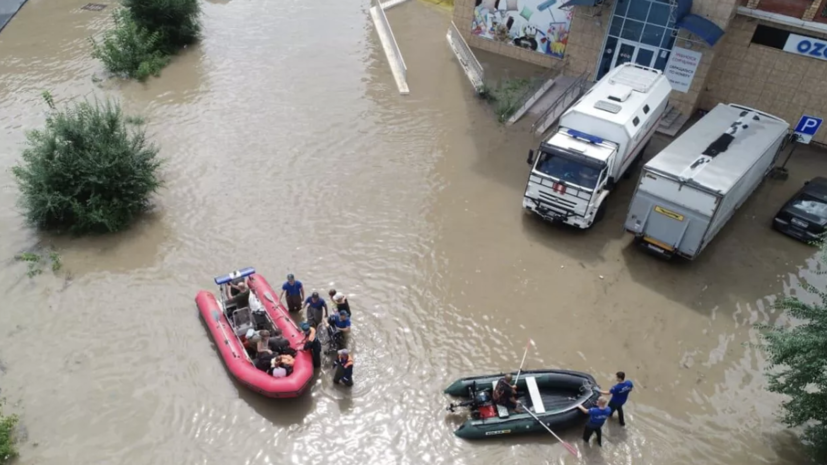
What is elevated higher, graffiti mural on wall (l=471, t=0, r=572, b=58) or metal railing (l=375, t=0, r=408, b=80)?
graffiti mural on wall (l=471, t=0, r=572, b=58)

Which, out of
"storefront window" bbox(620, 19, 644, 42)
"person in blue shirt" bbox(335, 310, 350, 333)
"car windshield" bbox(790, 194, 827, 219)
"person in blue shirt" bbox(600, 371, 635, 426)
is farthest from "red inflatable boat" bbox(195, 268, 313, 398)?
"storefront window" bbox(620, 19, 644, 42)

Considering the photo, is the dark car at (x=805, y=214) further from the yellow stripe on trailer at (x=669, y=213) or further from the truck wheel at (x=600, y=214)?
the truck wheel at (x=600, y=214)

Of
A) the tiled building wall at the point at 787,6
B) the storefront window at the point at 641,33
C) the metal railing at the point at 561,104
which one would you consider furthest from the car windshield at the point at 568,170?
the tiled building wall at the point at 787,6

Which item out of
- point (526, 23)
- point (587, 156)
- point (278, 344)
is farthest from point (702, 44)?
point (278, 344)

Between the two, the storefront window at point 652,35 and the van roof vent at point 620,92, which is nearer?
the van roof vent at point 620,92

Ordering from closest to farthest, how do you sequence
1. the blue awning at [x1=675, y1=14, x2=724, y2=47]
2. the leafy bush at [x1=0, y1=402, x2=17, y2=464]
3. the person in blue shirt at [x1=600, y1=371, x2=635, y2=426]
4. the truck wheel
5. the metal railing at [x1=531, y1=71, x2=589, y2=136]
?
the leafy bush at [x1=0, y1=402, x2=17, y2=464] < the person in blue shirt at [x1=600, y1=371, x2=635, y2=426] < the truck wheel < the blue awning at [x1=675, y1=14, x2=724, y2=47] < the metal railing at [x1=531, y1=71, x2=589, y2=136]

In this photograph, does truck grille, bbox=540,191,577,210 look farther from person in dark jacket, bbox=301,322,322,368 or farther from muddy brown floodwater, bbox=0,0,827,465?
person in dark jacket, bbox=301,322,322,368
